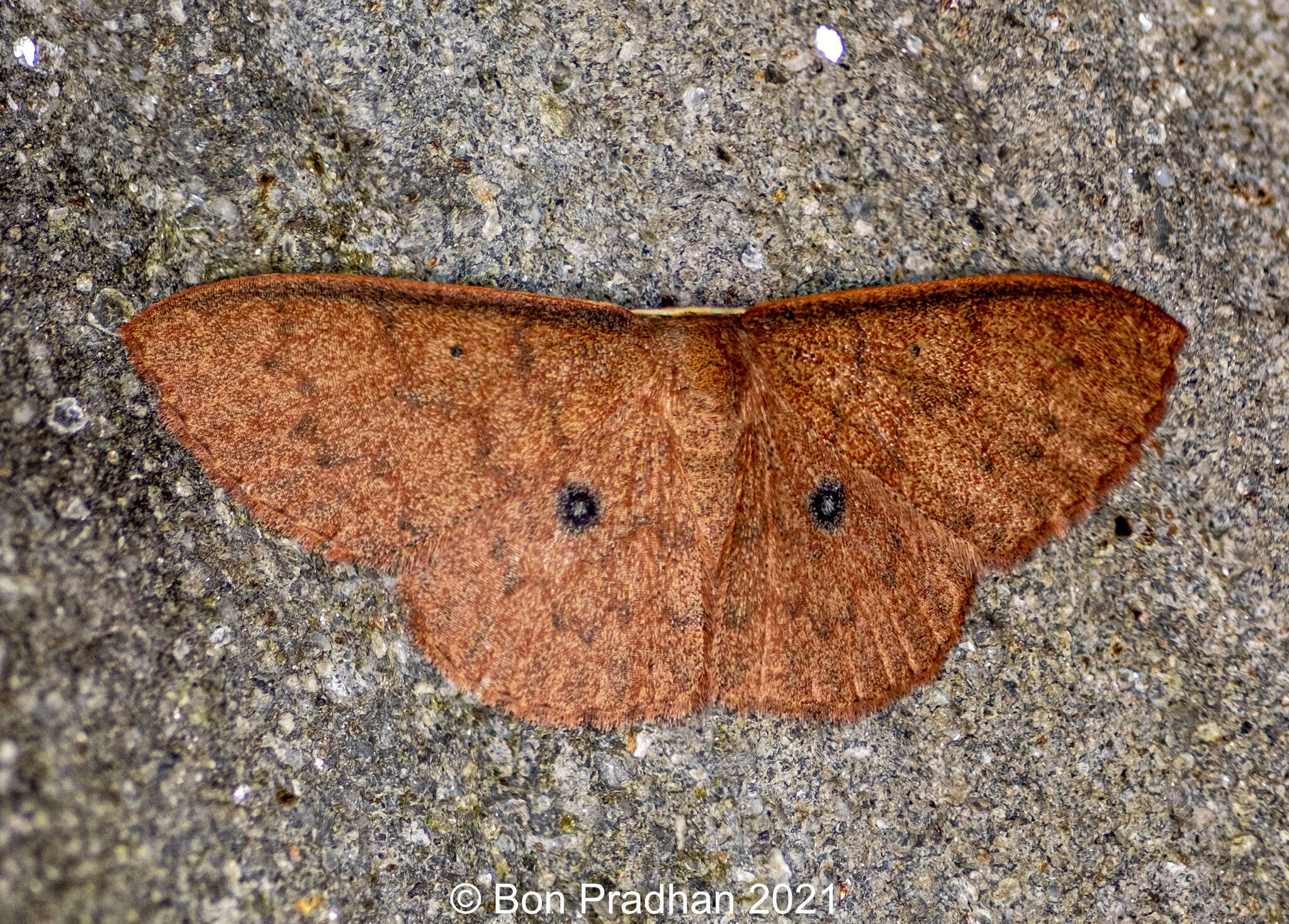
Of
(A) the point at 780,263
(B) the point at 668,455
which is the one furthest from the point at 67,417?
(A) the point at 780,263

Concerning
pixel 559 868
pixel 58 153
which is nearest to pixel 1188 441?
pixel 559 868

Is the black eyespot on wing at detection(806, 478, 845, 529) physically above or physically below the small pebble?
above

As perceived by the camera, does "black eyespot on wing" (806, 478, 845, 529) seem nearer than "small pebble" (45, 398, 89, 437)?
No

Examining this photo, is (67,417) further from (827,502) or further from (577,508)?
(827,502)

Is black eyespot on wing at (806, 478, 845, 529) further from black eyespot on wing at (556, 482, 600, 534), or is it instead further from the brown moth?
black eyespot on wing at (556, 482, 600, 534)

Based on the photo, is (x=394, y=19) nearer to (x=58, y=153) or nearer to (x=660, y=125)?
(x=660, y=125)

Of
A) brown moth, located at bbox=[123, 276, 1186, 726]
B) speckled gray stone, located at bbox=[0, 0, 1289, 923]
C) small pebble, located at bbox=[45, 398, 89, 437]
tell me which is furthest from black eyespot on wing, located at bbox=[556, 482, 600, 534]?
small pebble, located at bbox=[45, 398, 89, 437]

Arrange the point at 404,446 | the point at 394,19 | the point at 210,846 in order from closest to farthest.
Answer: the point at 210,846
the point at 404,446
the point at 394,19
